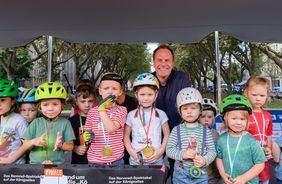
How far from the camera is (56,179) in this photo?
2.59 meters

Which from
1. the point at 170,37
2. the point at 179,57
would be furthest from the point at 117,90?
the point at 179,57

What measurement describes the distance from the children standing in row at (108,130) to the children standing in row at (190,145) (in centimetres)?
56

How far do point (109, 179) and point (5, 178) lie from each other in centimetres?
85

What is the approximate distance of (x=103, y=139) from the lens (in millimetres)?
3447

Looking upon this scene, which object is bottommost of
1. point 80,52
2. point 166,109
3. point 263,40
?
point 166,109

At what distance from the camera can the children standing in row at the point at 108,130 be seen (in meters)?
3.42

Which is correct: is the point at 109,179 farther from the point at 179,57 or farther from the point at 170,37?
the point at 179,57

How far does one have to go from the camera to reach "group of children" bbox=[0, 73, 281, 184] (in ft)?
10.5

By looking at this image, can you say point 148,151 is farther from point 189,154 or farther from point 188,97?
point 188,97

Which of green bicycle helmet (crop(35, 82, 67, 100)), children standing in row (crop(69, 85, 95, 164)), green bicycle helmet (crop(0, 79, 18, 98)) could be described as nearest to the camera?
green bicycle helmet (crop(35, 82, 67, 100))

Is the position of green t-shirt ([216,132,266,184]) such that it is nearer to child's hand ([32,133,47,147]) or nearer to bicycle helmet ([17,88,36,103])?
child's hand ([32,133,47,147])

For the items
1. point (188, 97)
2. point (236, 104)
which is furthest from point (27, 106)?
point (236, 104)

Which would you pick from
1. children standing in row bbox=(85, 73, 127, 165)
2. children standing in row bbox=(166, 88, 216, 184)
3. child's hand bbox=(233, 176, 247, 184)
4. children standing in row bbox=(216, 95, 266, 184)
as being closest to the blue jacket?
children standing in row bbox=(166, 88, 216, 184)

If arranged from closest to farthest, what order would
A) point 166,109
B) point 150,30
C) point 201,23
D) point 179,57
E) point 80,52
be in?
point 166,109, point 201,23, point 150,30, point 80,52, point 179,57
